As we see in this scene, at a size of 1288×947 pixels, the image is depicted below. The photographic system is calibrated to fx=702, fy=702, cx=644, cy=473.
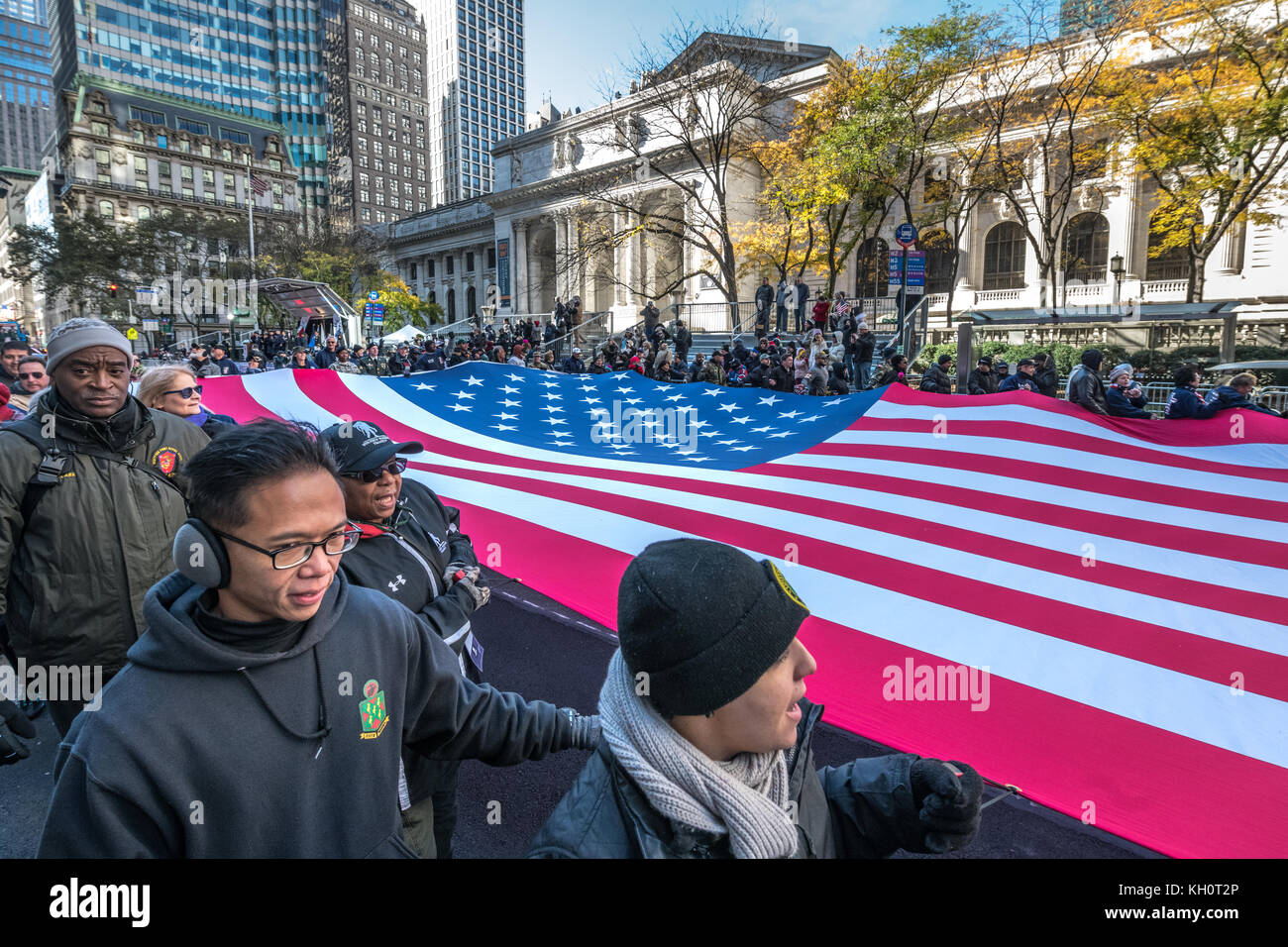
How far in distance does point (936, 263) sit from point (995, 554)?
3410 centimetres

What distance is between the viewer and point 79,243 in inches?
1447

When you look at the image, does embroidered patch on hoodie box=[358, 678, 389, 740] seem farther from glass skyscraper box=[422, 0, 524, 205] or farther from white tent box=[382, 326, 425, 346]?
glass skyscraper box=[422, 0, 524, 205]

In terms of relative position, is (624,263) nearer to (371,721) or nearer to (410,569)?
(410,569)

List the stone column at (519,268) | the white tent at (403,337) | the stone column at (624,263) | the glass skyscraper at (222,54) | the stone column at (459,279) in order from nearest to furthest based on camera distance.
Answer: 1. the white tent at (403,337)
2. the stone column at (624,263)
3. the stone column at (519,268)
4. the stone column at (459,279)
5. the glass skyscraper at (222,54)

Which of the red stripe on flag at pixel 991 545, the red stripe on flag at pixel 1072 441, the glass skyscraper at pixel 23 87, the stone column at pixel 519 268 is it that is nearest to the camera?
the red stripe on flag at pixel 991 545

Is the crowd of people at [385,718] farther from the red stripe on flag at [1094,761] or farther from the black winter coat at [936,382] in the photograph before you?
the black winter coat at [936,382]

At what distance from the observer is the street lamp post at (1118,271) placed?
22.7 metres

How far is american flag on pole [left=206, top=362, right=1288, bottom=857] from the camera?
7.89 feet

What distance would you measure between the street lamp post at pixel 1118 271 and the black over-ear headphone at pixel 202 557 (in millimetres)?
27321

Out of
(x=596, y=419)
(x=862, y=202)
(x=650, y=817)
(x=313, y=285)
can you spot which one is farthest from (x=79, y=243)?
(x=650, y=817)

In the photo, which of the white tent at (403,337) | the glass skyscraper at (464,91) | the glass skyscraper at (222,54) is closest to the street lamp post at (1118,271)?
the white tent at (403,337)

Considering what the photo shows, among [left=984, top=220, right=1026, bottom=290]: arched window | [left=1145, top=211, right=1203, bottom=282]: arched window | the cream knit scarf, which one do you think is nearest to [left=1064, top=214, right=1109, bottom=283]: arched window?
[left=1145, top=211, right=1203, bottom=282]: arched window

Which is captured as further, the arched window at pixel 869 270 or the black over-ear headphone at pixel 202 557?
the arched window at pixel 869 270

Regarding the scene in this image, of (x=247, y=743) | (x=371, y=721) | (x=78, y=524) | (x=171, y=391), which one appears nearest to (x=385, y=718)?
(x=371, y=721)
